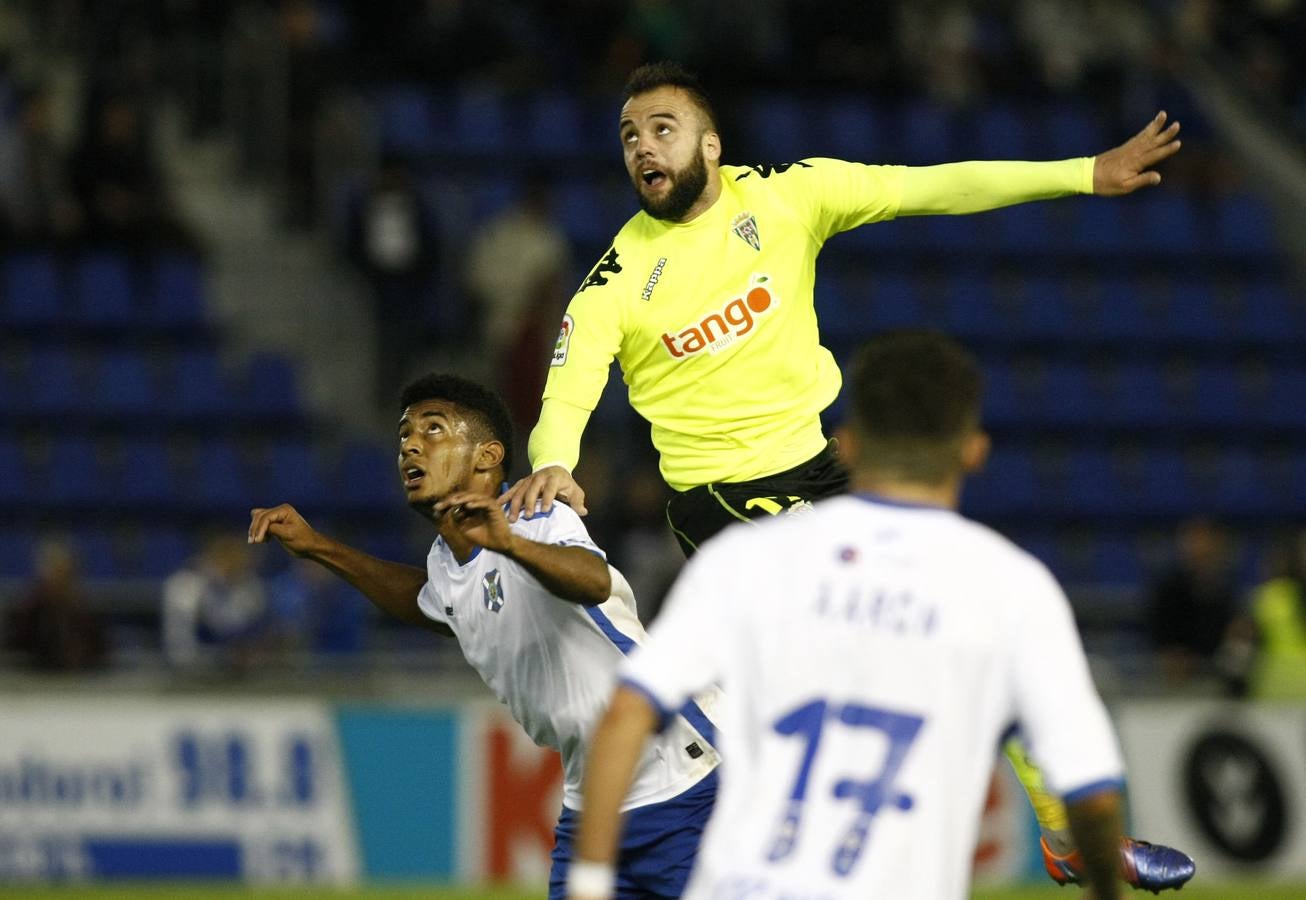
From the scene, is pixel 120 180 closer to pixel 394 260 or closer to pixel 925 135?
pixel 394 260

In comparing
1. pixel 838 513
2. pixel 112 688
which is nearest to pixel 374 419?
pixel 112 688

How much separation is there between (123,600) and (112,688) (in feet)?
2.86

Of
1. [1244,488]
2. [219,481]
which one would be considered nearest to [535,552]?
[219,481]

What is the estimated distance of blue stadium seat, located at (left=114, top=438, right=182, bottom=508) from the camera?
49.1 feet

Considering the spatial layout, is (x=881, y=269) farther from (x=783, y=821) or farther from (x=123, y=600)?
(x=783, y=821)

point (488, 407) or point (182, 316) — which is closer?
point (488, 407)

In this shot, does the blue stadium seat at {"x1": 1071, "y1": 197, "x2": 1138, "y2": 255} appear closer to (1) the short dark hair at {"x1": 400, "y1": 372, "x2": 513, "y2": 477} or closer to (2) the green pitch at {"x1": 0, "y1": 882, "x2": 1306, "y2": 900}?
(2) the green pitch at {"x1": 0, "y1": 882, "x2": 1306, "y2": 900}

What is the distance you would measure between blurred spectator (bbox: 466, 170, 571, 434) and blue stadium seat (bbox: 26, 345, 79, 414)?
9.87 ft

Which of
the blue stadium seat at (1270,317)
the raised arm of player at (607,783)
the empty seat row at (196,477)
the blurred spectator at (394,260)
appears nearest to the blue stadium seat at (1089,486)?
the blue stadium seat at (1270,317)

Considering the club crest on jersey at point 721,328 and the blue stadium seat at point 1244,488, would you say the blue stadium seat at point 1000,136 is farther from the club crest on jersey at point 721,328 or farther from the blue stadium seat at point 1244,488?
the club crest on jersey at point 721,328

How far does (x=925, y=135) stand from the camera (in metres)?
17.5

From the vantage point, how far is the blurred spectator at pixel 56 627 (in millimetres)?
12633

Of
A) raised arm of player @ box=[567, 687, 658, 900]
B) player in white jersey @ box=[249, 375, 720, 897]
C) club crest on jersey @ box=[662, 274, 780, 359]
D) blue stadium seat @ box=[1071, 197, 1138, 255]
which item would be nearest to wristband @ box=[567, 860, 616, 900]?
raised arm of player @ box=[567, 687, 658, 900]

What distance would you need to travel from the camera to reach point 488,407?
5715 mm
